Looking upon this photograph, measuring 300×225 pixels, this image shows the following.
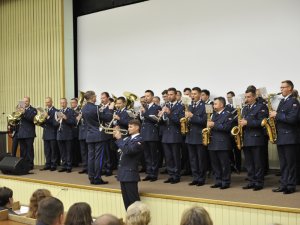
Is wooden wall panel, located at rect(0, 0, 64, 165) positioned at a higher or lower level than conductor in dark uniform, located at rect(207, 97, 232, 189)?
higher

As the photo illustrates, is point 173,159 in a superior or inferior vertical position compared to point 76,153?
superior

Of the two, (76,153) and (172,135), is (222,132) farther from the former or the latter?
(76,153)

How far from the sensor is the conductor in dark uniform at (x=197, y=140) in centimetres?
701

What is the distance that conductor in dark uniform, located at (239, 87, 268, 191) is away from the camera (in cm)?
632

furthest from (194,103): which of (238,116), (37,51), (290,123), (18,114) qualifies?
(37,51)

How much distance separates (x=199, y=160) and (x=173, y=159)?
21.8 inches

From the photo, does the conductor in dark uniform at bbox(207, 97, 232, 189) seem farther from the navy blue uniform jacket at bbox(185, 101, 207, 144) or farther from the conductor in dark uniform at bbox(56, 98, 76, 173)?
the conductor in dark uniform at bbox(56, 98, 76, 173)

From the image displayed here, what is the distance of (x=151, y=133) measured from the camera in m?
7.71

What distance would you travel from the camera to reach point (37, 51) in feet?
39.1

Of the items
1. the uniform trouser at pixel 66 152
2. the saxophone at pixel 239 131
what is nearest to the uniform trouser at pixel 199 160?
the saxophone at pixel 239 131

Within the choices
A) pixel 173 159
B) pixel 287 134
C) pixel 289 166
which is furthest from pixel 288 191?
pixel 173 159

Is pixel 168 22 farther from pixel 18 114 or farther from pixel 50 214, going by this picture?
pixel 50 214

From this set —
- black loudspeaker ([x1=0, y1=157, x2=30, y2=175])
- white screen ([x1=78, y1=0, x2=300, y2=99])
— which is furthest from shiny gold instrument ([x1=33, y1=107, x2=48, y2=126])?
white screen ([x1=78, y1=0, x2=300, y2=99])

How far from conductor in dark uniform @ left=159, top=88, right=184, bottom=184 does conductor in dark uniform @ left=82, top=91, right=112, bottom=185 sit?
3.54 feet
